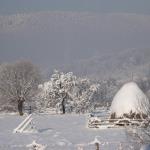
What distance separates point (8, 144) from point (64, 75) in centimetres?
3924

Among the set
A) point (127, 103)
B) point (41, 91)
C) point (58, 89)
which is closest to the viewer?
point (127, 103)

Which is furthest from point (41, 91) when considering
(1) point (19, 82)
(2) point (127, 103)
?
(2) point (127, 103)

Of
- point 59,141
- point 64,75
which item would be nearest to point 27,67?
point 64,75

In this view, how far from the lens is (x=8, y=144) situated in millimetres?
26750

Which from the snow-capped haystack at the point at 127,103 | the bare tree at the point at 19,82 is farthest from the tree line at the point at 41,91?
the snow-capped haystack at the point at 127,103

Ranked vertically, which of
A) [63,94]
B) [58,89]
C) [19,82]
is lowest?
[63,94]

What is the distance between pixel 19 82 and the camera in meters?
68.6

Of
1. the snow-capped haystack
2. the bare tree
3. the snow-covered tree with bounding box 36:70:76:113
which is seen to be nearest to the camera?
the snow-capped haystack

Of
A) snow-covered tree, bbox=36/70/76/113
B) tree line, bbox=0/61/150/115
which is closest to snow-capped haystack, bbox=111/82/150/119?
tree line, bbox=0/61/150/115

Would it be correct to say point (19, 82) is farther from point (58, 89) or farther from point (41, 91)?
point (58, 89)

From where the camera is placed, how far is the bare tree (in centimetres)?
6625

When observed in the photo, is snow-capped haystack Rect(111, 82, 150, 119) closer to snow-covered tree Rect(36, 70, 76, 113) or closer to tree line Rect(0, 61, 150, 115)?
tree line Rect(0, 61, 150, 115)

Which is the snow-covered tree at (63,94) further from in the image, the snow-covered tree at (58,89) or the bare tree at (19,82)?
the bare tree at (19,82)

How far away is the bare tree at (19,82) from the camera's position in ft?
217
